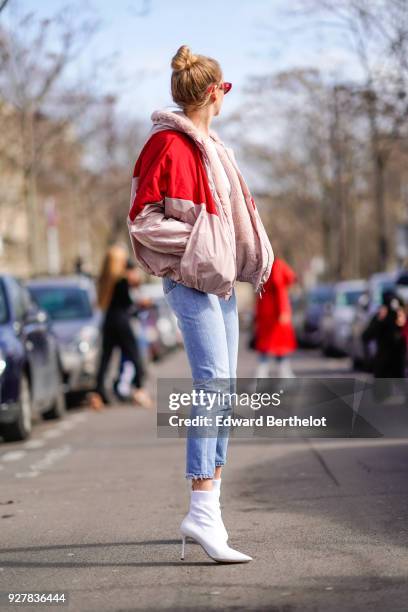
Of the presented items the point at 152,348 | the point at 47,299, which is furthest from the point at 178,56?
the point at 152,348

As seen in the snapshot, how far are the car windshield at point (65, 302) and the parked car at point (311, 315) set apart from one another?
18202 millimetres

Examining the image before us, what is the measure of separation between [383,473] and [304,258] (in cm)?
7747

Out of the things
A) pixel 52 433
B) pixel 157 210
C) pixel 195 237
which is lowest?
pixel 52 433

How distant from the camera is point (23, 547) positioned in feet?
20.5

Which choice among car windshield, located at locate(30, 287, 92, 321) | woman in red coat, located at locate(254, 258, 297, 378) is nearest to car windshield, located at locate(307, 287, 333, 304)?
car windshield, located at locate(30, 287, 92, 321)

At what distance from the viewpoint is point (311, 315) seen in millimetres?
38531

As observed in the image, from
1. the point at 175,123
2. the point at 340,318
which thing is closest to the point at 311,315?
the point at 340,318

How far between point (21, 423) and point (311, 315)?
87.2 feet

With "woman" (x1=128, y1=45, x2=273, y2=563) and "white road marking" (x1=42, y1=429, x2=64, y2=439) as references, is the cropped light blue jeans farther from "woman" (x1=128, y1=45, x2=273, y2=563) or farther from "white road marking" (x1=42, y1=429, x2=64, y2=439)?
"white road marking" (x1=42, y1=429, x2=64, y2=439)

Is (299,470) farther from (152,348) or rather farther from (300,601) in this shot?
(152,348)

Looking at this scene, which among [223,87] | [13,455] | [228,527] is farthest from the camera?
[13,455]

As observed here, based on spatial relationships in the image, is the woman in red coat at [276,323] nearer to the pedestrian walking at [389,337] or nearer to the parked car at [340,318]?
the pedestrian walking at [389,337]

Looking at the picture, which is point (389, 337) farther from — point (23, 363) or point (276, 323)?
point (23, 363)

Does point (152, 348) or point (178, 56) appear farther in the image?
point (152, 348)
